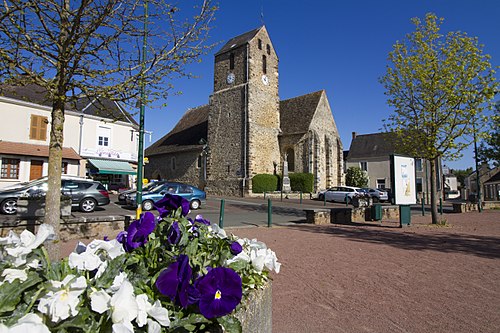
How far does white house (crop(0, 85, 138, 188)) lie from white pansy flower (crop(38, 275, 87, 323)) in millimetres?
18093

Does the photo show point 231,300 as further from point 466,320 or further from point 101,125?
point 101,125

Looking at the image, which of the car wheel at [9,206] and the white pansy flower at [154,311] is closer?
the white pansy flower at [154,311]

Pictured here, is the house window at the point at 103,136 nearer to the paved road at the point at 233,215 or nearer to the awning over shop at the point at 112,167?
the awning over shop at the point at 112,167

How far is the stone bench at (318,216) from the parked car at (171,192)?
642 centimetres

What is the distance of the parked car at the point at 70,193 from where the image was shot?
11758 mm

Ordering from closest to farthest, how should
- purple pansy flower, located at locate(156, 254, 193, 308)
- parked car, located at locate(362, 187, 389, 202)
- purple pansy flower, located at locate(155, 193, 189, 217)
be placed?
1. purple pansy flower, located at locate(156, 254, 193, 308)
2. purple pansy flower, located at locate(155, 193, 189, 217)
3. parked car, located at locate(362, 187, 389, 202)

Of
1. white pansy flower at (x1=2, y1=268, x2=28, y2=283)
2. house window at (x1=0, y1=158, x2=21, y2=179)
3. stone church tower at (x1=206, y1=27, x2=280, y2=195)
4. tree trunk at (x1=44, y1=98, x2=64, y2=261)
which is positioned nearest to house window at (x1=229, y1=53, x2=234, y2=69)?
stone church tower at (x1=206, y1=27, x2=280, y2=195)

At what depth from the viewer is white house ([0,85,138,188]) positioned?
20125 millimetres

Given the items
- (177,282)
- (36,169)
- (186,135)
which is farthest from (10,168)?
(177,282)

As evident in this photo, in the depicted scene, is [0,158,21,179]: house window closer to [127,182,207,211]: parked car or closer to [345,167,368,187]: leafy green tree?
[127,182,207,211]: parked car

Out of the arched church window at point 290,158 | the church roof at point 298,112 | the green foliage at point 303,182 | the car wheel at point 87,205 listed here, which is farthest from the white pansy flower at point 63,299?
the arched church window at point 290,158

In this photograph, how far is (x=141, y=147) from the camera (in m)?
8.48

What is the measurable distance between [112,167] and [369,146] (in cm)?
3523

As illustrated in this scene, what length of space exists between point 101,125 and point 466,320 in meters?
26.3
